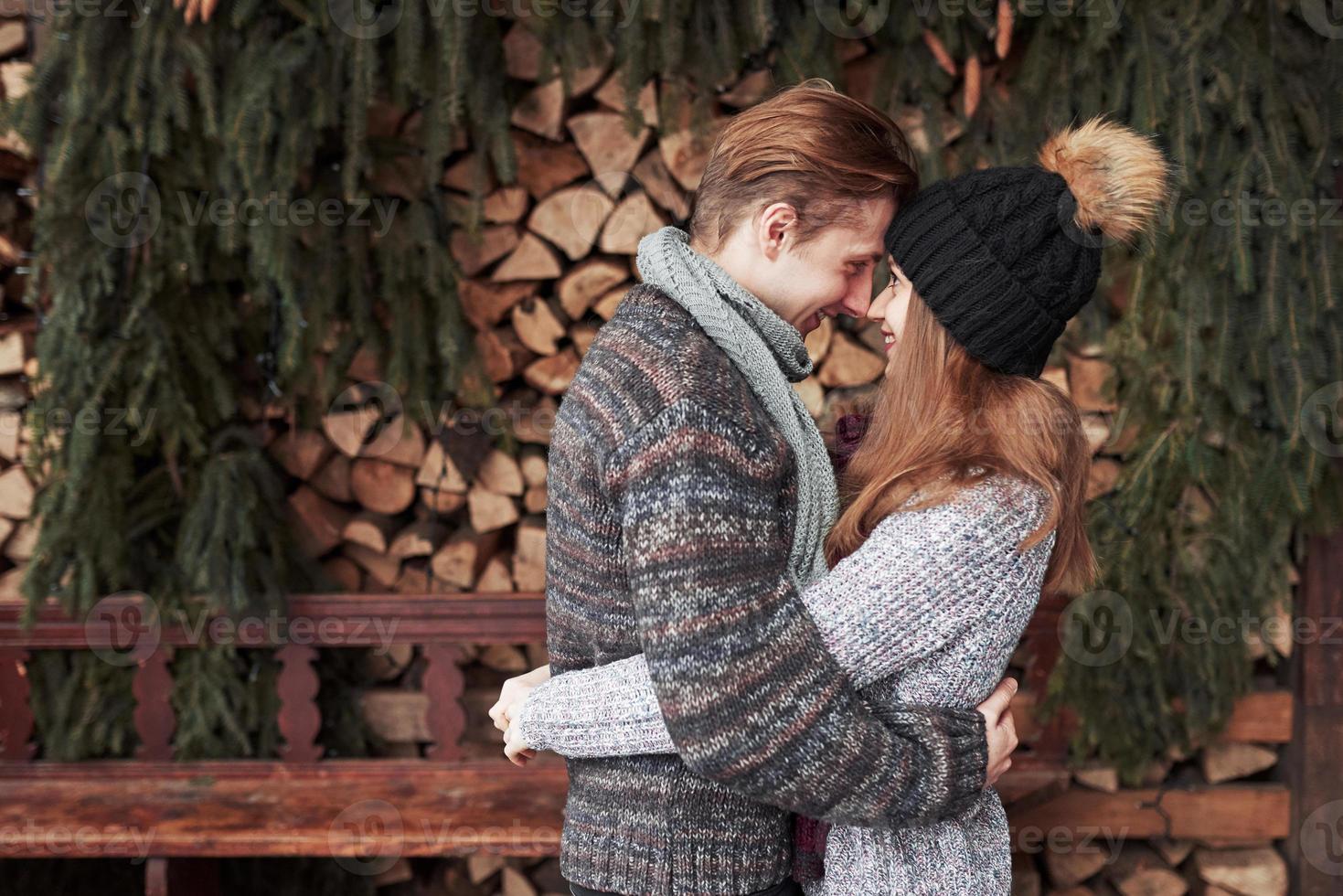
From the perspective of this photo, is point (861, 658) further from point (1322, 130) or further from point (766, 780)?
point (1322, 130)

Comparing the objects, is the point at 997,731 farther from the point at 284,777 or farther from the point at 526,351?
the point at 284,777

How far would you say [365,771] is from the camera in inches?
107

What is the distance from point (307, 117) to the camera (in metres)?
2.43

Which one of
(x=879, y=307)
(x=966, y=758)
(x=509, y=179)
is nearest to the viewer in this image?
(x=966, y=758)

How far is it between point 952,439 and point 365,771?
195 centimetres

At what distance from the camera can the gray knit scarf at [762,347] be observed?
124cm

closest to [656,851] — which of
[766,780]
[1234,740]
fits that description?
[766,780]

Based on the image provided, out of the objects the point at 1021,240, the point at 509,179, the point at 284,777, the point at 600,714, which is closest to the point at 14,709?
the point at 284,777

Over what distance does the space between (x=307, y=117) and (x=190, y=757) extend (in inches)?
60.8

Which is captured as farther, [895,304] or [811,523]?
[895,304]

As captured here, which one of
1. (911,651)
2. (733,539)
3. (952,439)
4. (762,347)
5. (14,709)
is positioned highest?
(762,347)

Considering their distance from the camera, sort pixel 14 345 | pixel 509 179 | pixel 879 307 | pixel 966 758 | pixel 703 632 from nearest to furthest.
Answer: pixel 703 632 → pixel 966 758 → pixel 879 307 → pixel 509 179 → pixel 14 345

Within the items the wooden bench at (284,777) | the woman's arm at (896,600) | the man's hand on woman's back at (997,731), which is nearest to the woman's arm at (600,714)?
the woman's arm at (896,600)

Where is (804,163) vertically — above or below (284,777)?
above
